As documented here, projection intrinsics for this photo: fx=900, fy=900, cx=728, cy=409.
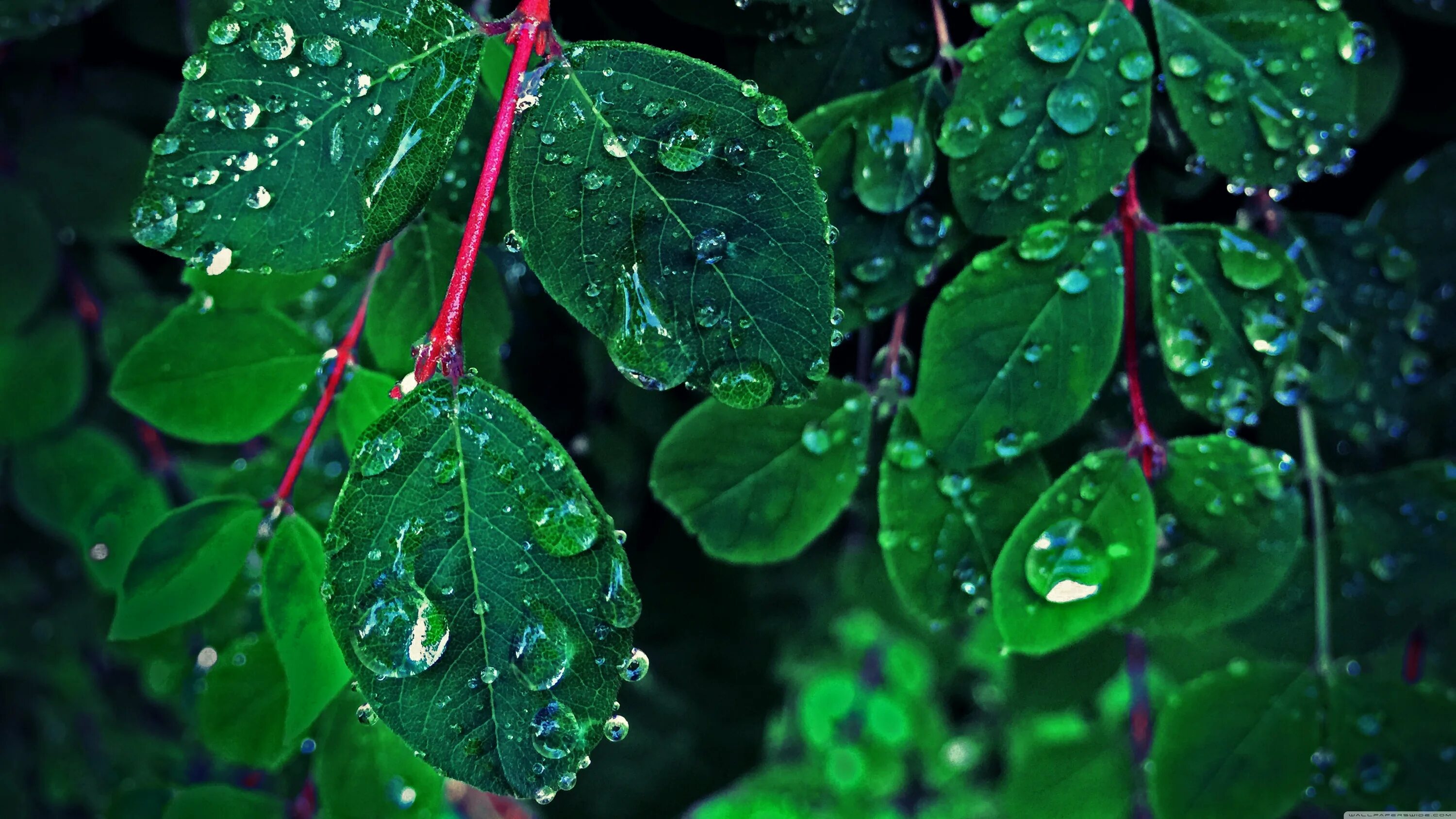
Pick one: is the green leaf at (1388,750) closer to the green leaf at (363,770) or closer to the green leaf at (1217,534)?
the green leaf at (1217,534)

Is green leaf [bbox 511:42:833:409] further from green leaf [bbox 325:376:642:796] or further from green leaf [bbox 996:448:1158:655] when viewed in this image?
green leaf [bbox 996:448:1158:655]

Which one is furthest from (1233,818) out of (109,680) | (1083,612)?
(109,680)

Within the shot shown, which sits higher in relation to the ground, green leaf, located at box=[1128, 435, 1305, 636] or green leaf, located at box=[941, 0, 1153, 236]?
green leaf, located at box=[941, 0, 1153, 236]

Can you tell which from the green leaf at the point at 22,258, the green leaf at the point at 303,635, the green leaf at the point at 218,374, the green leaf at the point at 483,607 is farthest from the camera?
the green leaf at the point at 22,258

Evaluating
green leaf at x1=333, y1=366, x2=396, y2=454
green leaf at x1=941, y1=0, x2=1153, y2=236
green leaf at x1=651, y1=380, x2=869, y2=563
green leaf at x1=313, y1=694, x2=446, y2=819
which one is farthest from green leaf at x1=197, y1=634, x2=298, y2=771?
green leaf at x1=941, y1=0, x2=1153, y2=236

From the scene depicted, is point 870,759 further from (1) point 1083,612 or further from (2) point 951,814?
(1) point 1083,612

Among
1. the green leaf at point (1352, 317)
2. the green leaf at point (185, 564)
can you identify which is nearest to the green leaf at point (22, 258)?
the green leaf at point (185, 564)
